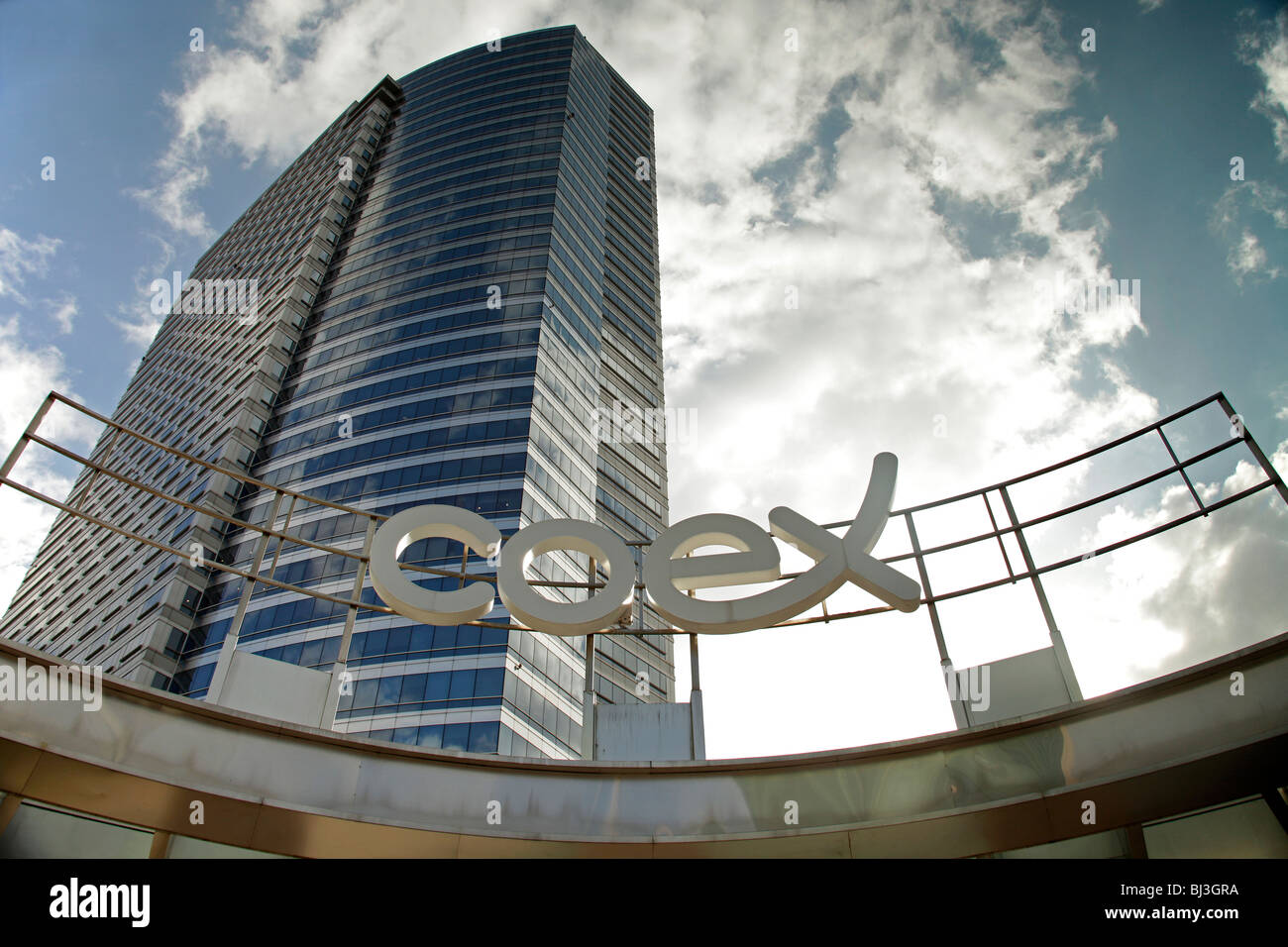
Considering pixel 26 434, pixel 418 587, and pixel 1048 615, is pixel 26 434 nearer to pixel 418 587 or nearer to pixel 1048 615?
pixel 418 587

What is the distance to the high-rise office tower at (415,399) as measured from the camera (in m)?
61.6

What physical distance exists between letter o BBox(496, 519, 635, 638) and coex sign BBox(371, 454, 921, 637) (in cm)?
2

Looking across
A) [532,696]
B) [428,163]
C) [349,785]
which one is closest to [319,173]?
[428,163]

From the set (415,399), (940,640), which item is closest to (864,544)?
(940,640)

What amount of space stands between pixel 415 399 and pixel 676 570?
64.7 metres

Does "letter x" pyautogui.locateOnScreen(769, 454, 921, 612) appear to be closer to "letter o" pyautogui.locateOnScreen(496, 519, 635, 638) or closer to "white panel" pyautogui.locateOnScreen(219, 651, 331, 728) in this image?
"letter o" pyautogui.locateOnScreen(496, 519, 635, 638)

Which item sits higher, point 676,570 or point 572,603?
point 676,570

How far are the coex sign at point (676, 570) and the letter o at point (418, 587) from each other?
0.02 meters

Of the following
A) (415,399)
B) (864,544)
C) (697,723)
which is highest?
(415,399)

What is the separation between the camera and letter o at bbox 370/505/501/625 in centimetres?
1305

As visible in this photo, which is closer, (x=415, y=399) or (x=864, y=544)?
(x=864, y=544)

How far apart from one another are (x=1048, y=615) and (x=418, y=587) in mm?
9574

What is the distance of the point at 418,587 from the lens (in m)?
12.8
